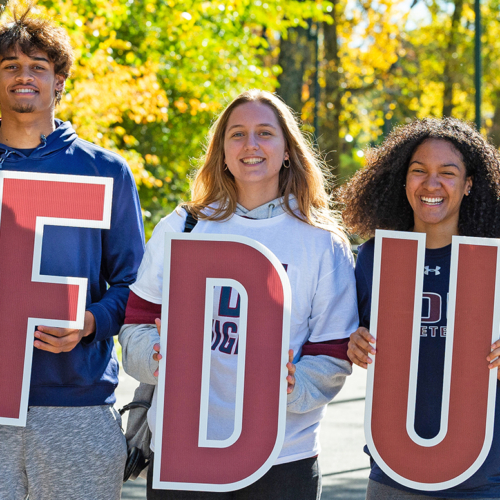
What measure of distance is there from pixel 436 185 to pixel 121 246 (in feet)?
4.05

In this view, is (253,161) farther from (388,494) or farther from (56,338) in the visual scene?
(388,494)

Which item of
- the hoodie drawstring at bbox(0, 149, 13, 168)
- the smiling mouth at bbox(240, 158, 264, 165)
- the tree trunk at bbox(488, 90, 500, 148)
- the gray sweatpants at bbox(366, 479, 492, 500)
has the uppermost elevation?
the tree trunk at bbox(488, 90, 500, 148)

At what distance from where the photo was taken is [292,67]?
1482 cm

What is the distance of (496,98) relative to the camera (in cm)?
2553

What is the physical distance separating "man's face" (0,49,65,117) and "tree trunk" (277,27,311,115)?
11.8 meters

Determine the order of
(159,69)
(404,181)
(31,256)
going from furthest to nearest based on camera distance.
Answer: (159,69), (404,181), (31,256)

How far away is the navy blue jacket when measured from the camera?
2.73m

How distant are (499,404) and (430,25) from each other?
24.8 meters

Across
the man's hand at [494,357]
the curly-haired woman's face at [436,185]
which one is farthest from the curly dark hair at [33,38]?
the man's hand at [494,357]

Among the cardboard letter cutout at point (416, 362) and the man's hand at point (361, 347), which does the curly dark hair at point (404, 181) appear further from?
the man's hand at point (361, 347)

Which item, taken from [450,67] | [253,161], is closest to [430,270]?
[253,161]

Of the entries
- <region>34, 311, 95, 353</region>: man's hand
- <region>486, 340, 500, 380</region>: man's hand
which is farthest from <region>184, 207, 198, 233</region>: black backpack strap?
<region>486, 340, 500, 380</region>: man's hand

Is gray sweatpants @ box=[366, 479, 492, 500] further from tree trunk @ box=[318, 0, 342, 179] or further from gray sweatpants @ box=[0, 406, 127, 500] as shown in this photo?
tree trunk @ box=[318, 0, 342, 179]

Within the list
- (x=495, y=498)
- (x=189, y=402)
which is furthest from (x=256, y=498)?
(x=495, y=498)
